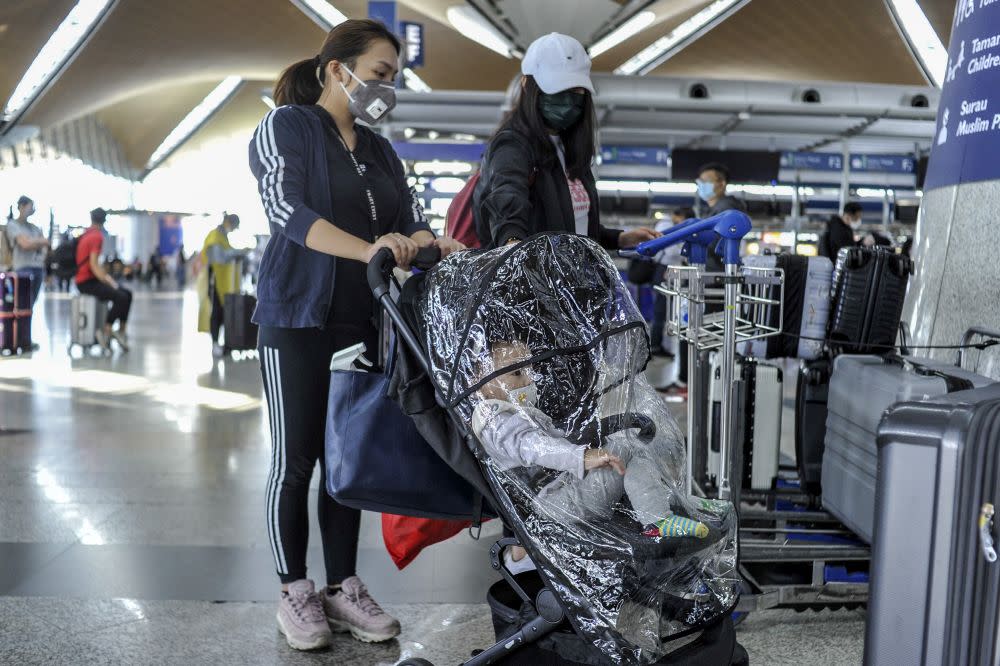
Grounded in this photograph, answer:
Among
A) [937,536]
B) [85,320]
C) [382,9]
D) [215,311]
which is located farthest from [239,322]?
[937,536]

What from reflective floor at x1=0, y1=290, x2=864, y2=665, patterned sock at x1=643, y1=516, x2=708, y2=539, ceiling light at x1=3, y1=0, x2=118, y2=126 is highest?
ceiling light at x1=3, y1=0, x2=118, y2=126

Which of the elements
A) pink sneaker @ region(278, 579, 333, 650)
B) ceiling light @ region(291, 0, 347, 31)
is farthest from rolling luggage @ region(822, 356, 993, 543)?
ceiling light @ region(291, 0, 347, 31)

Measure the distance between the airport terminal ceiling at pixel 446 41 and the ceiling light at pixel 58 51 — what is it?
52 centimetres

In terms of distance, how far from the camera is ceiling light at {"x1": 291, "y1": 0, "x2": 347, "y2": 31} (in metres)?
31.0

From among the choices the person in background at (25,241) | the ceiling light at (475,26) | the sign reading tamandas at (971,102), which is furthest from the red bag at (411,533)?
the ceiling light at (475,26)

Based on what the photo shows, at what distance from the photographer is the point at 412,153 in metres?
11.9

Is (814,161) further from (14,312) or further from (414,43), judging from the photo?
(14,312)

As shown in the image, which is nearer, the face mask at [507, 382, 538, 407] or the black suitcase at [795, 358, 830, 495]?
the face mask at [507, 382, 538, 407]

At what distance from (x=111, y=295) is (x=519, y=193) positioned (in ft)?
29.8

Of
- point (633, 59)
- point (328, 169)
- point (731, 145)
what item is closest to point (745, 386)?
point (328, 169)

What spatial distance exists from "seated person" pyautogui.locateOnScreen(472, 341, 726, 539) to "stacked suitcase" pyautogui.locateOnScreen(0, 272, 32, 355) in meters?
9.47

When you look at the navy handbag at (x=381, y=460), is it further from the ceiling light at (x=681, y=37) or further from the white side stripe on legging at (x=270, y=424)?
the ceiling light at (x=681, y=37)

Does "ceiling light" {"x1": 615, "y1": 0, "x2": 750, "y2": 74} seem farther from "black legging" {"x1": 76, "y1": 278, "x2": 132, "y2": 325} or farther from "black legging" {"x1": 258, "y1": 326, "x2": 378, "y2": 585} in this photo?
"black legging" {"x1": 258, "y1": 326, "x2": 378, "y2": 585}

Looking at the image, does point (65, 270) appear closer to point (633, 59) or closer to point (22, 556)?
point (22, 556)
